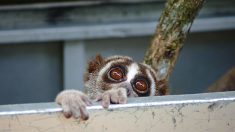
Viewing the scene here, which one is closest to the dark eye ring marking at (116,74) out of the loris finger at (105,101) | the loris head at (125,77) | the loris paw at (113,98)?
the loris head at (125,77)

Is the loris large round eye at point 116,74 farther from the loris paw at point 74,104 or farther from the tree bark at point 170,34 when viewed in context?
the loris paw at point 74,104

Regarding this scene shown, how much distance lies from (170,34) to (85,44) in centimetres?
162

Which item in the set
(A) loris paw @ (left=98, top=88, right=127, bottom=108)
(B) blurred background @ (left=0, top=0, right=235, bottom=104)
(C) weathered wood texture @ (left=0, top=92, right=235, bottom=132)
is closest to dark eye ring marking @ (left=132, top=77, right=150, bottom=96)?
(A) loris paw @ (left=98, top=88, right=127, bottom=108)

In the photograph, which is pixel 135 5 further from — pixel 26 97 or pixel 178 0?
pixel 178 0

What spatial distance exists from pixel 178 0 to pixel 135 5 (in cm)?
176

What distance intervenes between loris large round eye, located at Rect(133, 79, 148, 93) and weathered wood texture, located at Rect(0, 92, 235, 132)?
84 cm

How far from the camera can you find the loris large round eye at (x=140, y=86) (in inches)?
112

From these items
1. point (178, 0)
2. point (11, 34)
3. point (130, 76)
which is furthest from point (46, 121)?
point (11, 34)

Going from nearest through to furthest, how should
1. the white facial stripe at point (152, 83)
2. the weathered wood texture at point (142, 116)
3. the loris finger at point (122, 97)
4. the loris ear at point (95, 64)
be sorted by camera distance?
the weathered wood texture at point (142, 116) < the loris finger at point (122, 97) < the white facial stripe at point (152, 83) < the loris ear at point (95, 64)

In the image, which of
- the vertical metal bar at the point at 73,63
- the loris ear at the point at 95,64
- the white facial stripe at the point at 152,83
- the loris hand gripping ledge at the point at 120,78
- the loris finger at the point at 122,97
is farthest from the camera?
the vertical metal bar at the point at 73,63

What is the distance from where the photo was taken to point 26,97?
4730mm

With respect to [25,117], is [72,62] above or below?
above

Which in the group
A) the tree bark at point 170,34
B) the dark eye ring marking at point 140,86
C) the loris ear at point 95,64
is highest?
the tree bark at point 170,34

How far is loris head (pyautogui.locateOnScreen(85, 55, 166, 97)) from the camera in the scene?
9.34ft
